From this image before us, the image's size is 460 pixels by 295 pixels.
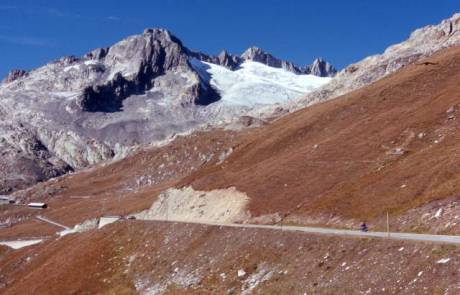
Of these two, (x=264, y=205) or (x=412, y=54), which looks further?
(x=412, y=54)

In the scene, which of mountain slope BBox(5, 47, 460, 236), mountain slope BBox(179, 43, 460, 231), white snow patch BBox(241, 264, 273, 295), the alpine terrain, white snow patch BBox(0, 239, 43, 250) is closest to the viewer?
the alpine terrain

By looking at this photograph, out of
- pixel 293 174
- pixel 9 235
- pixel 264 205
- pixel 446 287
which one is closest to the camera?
pixel 446 287

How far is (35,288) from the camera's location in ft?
267

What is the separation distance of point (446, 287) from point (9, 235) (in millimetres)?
168649

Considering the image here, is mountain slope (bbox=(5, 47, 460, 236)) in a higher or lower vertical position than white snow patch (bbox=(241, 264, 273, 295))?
higher

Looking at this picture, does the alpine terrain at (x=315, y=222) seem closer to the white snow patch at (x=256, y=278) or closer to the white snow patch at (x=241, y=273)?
the white snow patch at (x=256, y=278)

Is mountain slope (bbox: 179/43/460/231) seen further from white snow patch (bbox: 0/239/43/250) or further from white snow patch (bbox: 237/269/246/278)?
white snow patch (bbox: 0/239/43/250)

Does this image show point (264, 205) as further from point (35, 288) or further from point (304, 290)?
point (304, 290)

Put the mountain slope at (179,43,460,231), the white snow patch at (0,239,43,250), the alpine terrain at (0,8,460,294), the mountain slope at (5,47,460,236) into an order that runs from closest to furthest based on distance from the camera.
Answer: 1. the alpine terrain at (0,8,460,294)
2. the mountain slope at (5,47,460,236)
3. the mountain slope at (179,43,460,231)
4. the white snow patch at (0,239,43,250)

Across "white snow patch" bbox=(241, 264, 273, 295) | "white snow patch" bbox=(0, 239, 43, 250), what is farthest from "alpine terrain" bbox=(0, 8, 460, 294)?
"white snow patch" bbox=(0, 239, 43, 250)

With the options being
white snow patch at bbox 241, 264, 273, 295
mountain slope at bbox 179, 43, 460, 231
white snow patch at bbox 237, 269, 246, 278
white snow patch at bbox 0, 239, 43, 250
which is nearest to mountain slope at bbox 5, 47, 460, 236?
mountain slope at bbox 179, 43, 460, 231

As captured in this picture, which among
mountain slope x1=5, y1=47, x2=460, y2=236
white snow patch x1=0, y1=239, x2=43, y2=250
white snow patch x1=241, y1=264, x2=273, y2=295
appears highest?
mountain slope x1=5, y1=47, x2=460, y2=236

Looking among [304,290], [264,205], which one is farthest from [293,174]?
[304,290]

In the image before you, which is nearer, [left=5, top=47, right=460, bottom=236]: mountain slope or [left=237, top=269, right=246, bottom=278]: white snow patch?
[left=237, top=269, right=246, bottom=278]: white snow patch
